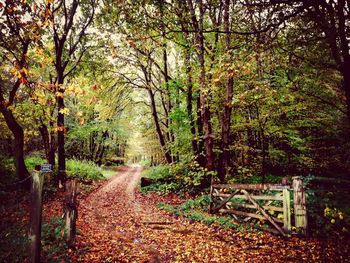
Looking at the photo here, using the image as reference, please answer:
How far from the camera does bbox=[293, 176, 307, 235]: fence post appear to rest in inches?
275

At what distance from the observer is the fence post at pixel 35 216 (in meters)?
4.79

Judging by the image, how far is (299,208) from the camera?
7125mm

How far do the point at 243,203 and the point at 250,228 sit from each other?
149cm

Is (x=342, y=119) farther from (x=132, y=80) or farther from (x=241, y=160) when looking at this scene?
(x=132, y=80)

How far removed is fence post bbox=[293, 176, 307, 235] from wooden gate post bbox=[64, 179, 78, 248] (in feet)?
20.1

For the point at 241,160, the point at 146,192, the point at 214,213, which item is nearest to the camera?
the point at 214,213

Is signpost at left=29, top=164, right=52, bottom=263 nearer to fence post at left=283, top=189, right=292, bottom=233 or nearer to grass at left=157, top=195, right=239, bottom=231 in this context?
grass at left=157, top=195, right=239, bottom=231

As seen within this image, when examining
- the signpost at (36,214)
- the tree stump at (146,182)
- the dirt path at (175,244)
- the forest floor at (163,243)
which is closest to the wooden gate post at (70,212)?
the forest floor at (163,243)

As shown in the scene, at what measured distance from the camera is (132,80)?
1830 cm

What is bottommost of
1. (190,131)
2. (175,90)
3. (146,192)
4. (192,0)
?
(146,192)

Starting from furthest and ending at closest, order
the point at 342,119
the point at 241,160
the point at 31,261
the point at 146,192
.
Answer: the point at 241,160 → the point at 146,192 → the point at 342,119 → the point at 31,261

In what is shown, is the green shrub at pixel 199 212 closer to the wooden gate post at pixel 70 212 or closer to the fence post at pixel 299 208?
the fence post at pixel 299 208

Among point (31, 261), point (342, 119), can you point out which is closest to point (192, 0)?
point (342, 119)

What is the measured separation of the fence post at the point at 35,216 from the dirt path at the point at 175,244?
51.2 inches
